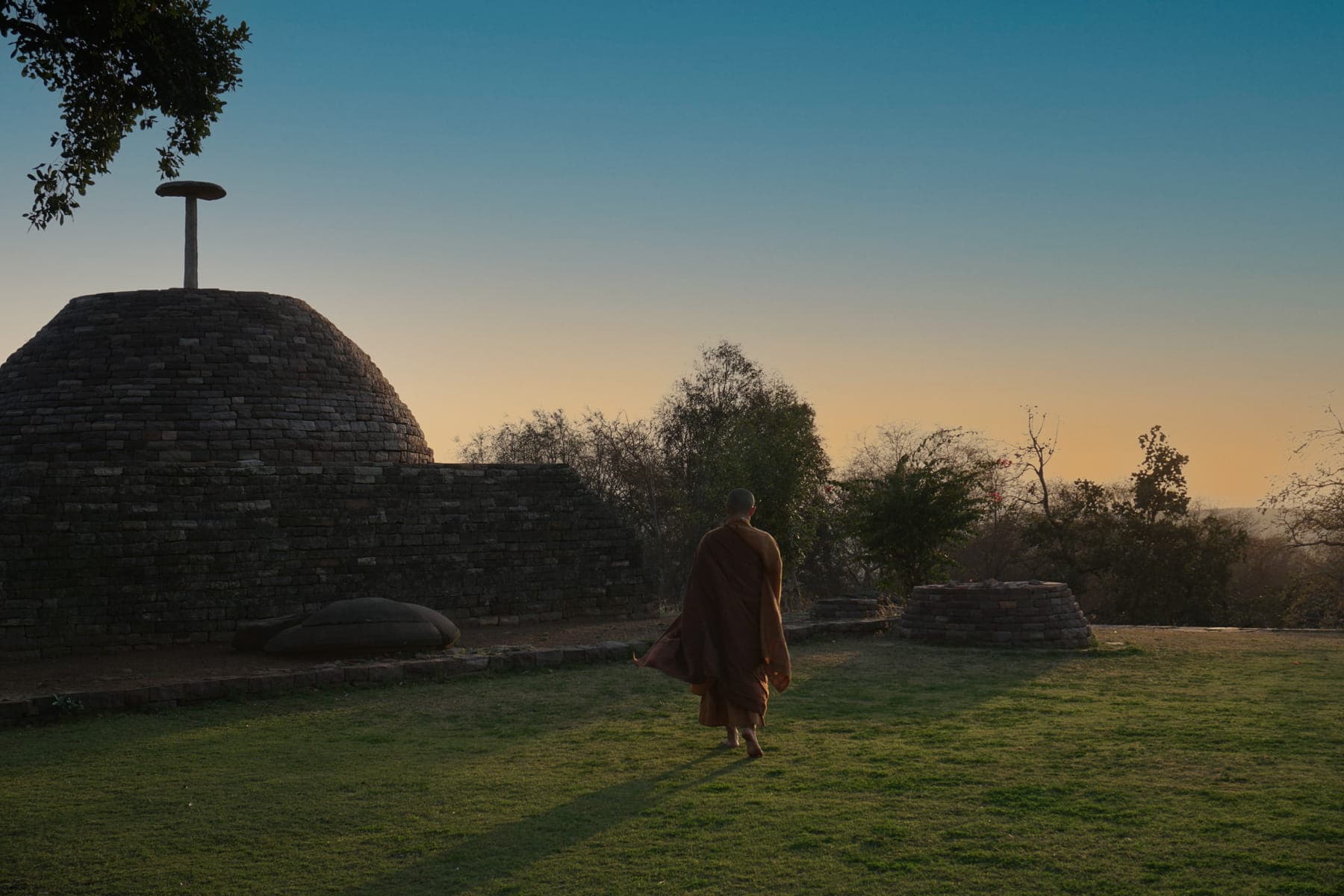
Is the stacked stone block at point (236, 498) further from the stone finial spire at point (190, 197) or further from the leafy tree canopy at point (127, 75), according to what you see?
the leafy tree canopy at point (127, 75)

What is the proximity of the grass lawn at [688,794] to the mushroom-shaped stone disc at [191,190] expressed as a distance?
11216 millimetres

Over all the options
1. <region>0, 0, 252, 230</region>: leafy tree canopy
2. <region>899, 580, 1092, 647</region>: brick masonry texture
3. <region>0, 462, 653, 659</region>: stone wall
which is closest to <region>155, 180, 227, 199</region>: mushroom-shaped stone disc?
<region>0, 462, 653, 659</region>: stone wall

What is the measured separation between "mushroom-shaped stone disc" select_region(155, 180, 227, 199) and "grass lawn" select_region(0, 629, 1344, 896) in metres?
11.2

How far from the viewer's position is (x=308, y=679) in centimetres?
882

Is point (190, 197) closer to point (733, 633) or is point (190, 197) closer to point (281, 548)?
point (281, 548)

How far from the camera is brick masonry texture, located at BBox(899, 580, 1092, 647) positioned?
36.9 ft

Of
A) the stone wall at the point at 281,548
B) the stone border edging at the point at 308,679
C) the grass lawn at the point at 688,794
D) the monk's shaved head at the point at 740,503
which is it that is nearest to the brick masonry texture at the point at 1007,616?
the stone border edging at the point at 308,679

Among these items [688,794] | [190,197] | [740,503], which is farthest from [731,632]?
[190,197]

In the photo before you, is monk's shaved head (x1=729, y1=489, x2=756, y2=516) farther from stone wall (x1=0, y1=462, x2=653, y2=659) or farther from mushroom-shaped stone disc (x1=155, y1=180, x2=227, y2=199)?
mushroom-shaped stone disc (x1=155, y1=180, x2=227, y2=199)

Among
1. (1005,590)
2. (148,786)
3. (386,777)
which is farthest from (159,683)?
(1005,590)

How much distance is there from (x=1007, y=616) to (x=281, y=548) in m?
8.62

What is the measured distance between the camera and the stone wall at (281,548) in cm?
1124

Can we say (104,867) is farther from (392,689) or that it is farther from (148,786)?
(392,689)

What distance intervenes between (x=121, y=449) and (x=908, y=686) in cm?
1085
